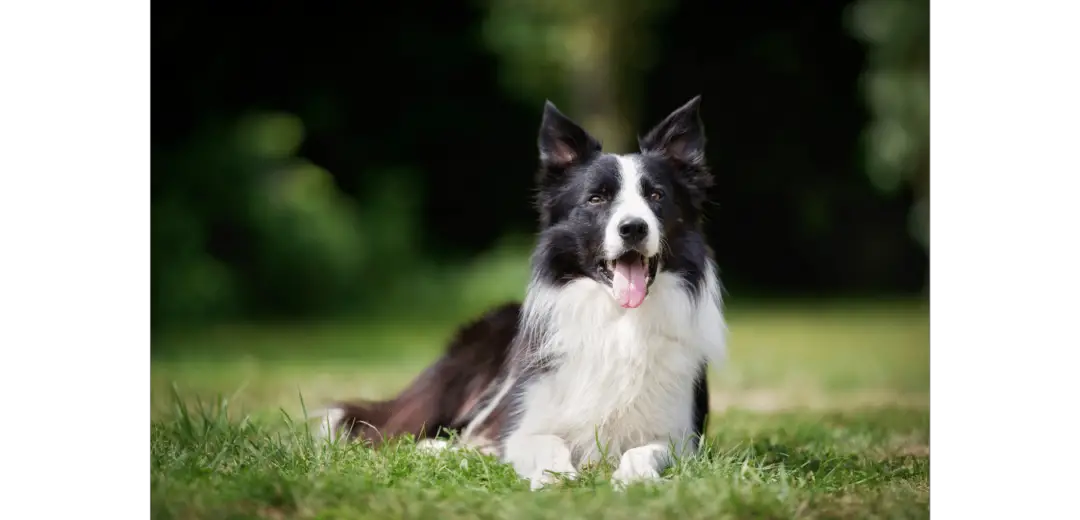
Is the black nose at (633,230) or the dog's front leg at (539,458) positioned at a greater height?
the black nose at (633,230)

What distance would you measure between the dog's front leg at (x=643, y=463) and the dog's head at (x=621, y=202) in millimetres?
498

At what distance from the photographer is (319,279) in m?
5.80

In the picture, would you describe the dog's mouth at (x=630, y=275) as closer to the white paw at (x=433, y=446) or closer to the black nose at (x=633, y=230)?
the black nose at (x=633, y=230)

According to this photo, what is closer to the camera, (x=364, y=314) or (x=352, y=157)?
(x=364, y=314)

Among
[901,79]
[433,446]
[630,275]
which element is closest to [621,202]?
[630,275]

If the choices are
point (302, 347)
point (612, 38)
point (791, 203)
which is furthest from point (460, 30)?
point (791, 203)

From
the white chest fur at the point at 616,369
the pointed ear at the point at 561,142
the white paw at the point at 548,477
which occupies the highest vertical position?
the pointed ear at the point at 561,142

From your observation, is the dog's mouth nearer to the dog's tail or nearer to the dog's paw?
the dog's paw

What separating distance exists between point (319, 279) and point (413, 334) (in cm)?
177

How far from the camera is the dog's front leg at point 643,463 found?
3439mm

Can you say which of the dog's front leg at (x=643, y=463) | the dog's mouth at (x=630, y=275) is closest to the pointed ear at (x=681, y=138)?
the dog's mouth at (x=630, y=275)

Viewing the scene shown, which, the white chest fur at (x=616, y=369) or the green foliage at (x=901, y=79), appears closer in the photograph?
the white chest fur at (x=616, y=369)

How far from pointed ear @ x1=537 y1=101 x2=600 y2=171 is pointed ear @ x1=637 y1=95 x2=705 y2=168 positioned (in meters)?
0.22

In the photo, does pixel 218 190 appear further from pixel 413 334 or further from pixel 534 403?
pixel 413 334
